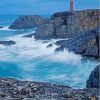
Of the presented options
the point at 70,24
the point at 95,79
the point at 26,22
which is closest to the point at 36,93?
the point at 95,79

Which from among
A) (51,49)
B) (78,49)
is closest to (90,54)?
(78,49)

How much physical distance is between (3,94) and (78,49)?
24825 millimetres

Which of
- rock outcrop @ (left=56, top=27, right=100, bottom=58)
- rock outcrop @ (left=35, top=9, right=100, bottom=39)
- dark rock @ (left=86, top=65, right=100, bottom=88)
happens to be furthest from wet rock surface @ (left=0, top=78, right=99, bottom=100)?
rock outcrop @ (left=35, top=9, right=100, bottom=39)

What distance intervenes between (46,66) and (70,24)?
73.6 feet

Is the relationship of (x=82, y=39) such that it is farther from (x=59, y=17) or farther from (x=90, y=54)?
(x=59, y=17)

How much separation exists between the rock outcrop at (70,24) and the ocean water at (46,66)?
916cm

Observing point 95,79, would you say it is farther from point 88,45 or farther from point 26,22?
point 26,22

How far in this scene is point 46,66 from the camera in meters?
37.8

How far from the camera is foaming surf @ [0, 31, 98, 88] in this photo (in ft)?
102

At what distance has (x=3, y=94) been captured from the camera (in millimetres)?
15383

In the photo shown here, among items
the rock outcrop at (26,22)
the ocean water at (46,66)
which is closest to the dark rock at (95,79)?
the ocean water at (46,66)

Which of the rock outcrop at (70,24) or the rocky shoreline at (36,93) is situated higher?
the rock outcrop at (70,24)

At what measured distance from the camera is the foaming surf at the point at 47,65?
31084 mm

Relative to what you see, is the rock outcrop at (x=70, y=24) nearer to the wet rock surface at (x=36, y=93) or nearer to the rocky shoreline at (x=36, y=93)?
the rocky shoreline at (x=36, y=93)
